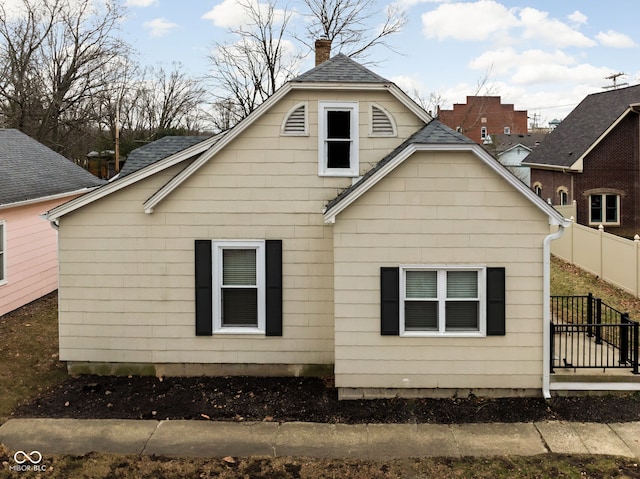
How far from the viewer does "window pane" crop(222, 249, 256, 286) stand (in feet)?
32.1

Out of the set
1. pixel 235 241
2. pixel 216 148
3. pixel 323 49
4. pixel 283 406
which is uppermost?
pixel 323 49

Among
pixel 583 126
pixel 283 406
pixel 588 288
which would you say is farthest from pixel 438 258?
pixel 583 126

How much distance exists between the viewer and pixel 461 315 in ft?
29.1

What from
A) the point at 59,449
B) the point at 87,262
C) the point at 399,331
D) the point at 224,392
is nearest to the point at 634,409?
the point at 399,331

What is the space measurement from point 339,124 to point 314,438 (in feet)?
17.4

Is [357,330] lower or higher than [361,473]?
higher

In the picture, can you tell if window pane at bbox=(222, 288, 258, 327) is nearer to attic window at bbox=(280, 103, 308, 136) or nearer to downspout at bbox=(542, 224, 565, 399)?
attic window at bbox=(280, 103, 308, 136)

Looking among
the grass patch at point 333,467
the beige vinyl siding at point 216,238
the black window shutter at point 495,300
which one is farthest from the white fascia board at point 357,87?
the grass patch at point 333,467

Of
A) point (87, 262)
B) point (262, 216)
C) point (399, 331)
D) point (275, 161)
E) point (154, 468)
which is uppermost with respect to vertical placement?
point (275, 161)

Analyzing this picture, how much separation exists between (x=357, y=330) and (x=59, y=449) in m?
4.54

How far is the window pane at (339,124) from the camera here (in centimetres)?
977

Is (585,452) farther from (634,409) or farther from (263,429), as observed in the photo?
(263,429)

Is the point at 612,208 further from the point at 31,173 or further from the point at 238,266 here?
the point at 31,173

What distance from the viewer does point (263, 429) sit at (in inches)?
315
